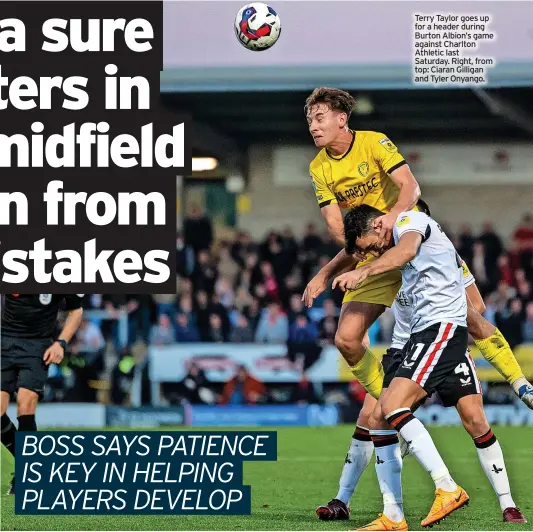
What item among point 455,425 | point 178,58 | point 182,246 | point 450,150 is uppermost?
point 178,58

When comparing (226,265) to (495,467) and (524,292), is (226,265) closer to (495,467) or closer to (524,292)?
(524,292)

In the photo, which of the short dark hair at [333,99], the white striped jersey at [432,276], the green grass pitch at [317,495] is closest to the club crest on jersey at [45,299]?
the green grass pitch at [317,495]

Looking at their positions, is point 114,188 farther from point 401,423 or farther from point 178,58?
point 178,58

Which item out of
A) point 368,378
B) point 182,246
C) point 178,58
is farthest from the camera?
point 182,246

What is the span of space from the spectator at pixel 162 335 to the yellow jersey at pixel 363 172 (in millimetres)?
11571

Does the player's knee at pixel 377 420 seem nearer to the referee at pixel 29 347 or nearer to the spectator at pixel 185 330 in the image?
the referee at pixel 29 347

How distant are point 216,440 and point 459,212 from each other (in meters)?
18.8

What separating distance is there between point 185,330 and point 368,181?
11815 mm

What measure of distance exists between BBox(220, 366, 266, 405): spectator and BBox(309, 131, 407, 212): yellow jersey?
11.0 m

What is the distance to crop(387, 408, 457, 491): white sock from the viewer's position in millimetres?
7000

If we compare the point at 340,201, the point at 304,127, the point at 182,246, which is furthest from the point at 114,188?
the point at 304,127

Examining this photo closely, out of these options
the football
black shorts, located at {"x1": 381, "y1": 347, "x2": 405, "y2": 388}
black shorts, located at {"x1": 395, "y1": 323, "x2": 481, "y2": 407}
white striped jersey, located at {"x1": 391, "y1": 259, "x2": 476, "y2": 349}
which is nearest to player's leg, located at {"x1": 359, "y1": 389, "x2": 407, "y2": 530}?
black shorts, located at {"x1": 395, "y1": 323, "x2": 481, "y2": 407}

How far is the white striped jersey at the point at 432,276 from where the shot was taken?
7.27m

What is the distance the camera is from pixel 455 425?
59.3 ft
